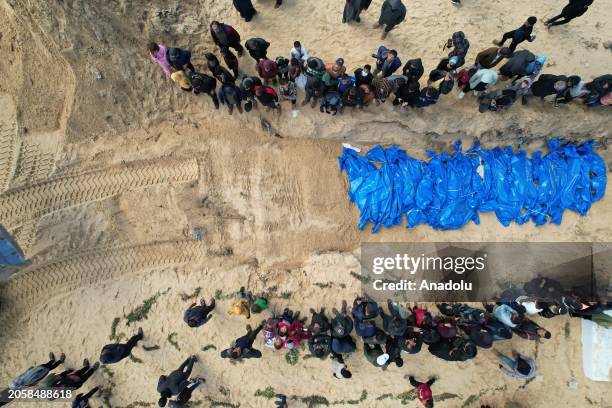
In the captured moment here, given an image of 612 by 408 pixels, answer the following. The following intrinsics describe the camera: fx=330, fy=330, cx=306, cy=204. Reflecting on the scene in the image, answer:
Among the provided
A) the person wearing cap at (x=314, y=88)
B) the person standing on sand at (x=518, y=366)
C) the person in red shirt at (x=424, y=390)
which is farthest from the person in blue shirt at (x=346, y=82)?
the person standing on sand at (x=518, y=366)

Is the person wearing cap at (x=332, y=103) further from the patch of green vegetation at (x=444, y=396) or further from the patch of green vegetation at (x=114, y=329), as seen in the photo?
the patch of green vegetation at (x=114, y=329)

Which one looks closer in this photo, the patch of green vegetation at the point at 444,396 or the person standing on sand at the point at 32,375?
the person standing on sand at the point at 32,375

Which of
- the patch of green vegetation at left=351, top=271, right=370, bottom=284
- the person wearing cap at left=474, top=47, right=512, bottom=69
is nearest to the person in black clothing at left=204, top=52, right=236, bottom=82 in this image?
the patch of green vegetation at left=351, top=271, right=370, bottom=284

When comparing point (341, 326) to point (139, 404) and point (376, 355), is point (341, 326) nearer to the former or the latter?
point (376, 355)

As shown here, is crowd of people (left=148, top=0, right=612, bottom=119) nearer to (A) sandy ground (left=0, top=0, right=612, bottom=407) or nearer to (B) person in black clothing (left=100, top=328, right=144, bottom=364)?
(A) sandy ground (left=0, top=0, right=612, bottom=407)

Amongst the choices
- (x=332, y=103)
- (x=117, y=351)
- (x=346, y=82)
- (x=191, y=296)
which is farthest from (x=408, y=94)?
(x=117, y=351)

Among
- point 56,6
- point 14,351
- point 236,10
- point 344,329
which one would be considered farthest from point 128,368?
point 236,10
